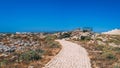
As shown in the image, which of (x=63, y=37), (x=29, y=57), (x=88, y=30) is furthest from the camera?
(x=88, y=30)

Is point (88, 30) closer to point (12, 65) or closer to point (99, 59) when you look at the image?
point (99, 59)

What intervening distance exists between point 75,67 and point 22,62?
4.73m

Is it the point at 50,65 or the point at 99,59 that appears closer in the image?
the point at 50,65

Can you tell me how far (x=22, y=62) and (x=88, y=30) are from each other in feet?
192

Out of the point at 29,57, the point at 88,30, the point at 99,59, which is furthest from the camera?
the point at 88,30

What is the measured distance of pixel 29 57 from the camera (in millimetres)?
24766

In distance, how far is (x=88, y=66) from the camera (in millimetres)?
22812

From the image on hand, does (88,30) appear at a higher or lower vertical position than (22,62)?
higher

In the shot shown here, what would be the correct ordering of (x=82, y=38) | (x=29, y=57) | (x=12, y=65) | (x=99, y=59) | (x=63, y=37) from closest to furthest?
(x=12, y=65), (x=29, y=57), (x=99, y=59), (x=82, y=38), (x=63, y=37)

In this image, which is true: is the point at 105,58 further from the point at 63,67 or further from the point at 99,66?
the point at 63,67

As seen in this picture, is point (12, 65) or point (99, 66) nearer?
point (12, 65)

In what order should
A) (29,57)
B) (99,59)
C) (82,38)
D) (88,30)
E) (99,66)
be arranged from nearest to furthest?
1. (99,66)
2. (29,57)
3. (99,59)
4. (82,38)
5. (88,30)

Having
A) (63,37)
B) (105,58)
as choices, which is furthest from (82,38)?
(105,58)

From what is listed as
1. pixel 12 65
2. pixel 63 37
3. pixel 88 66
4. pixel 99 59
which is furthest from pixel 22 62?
pixel 63 37
